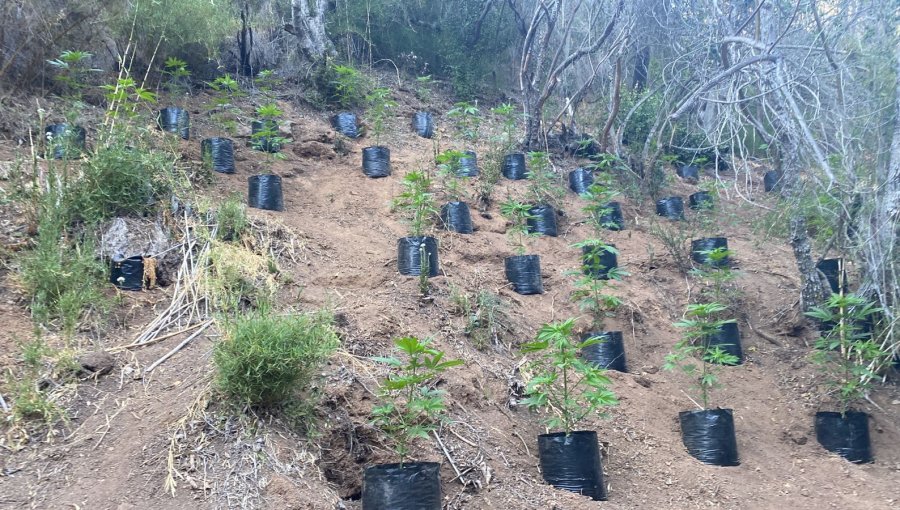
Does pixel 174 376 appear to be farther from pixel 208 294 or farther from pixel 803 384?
pixel 803 384

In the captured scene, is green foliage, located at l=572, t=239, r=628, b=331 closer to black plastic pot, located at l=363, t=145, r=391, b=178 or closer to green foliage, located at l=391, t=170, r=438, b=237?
green foliage, located at l=391, t=170, r=438, b=237

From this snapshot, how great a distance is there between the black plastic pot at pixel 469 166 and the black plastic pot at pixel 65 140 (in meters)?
3.30

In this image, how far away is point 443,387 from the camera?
3.93 meters

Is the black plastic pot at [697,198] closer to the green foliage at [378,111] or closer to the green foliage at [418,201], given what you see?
the green foliage at [378,111]

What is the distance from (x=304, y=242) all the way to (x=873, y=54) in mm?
4143

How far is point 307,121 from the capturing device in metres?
7.89

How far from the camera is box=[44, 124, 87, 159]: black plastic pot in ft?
14.8

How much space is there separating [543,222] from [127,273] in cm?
360

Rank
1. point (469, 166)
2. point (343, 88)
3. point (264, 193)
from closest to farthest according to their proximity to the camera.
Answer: point (264, 193)
point (469, 166)
point (343, 88)

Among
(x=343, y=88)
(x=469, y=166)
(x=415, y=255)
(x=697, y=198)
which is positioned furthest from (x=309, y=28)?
(x=697, y=198)

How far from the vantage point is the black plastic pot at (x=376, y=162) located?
6.89 metres

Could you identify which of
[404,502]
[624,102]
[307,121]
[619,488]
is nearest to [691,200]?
[624,102]

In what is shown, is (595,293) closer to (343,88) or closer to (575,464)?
(575,464)

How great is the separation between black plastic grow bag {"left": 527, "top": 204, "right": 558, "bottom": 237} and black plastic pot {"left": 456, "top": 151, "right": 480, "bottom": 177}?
0.89 metres
